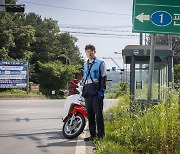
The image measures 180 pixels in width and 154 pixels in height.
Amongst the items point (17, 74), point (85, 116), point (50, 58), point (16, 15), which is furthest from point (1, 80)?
point (85, 116)

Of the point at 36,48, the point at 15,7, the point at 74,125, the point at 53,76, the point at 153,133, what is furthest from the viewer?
the point at 36,48

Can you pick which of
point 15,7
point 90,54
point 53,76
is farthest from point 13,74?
point 90,54

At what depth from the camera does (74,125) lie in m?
7.70

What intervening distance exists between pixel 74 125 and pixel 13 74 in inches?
1281

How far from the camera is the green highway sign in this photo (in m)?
6.82

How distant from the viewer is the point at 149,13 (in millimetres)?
6957

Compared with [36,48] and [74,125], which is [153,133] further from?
[36,48]

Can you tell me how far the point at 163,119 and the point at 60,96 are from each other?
43805 millimetres

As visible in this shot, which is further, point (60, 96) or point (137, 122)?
point (60, 96)

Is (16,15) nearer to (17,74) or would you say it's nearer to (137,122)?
(17,74)

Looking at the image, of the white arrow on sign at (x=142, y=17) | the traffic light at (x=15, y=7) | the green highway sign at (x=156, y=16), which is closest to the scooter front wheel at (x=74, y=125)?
the green highway sign at (x=156, y=16)

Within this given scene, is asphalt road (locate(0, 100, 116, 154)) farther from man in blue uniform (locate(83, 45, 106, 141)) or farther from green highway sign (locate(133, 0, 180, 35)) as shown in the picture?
green highway sign (locate(133, 0, 180, 35))

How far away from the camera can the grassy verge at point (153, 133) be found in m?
5.13

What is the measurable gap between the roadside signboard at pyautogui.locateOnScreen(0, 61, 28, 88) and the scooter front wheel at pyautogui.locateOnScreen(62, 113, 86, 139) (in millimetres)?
31643
